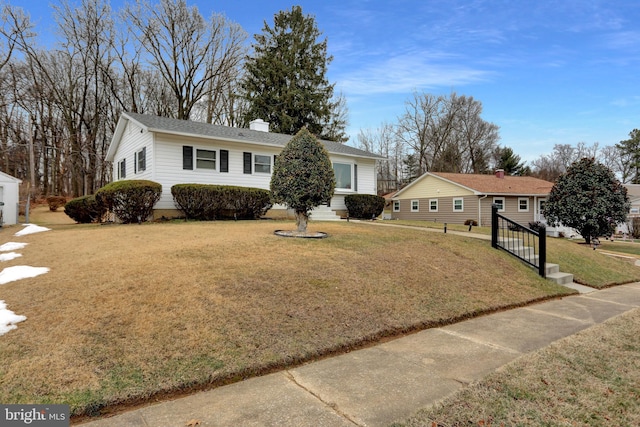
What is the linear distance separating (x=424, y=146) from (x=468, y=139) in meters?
5.78

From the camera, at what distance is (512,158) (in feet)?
127

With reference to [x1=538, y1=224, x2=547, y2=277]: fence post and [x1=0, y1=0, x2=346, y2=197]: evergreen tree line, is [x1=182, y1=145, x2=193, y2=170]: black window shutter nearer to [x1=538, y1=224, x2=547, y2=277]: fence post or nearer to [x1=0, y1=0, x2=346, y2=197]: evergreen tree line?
[x1=538, y1=224, x2=547, y2=277]: fence post

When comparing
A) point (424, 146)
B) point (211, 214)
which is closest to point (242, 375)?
point (211, 214)

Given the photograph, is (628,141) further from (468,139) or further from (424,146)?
(424,146)

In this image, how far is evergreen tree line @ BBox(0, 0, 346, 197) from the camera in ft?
80.6

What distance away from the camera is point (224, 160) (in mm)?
15094

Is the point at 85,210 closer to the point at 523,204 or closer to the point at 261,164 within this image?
the point at 261,164

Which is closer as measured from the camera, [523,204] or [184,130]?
[184,130]

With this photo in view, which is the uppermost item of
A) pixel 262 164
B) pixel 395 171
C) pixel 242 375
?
pixel 395 171

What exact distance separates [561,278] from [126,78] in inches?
1287

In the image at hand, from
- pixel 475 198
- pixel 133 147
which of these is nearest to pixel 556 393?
pixel 133 147

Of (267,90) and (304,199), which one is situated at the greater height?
(267,90)

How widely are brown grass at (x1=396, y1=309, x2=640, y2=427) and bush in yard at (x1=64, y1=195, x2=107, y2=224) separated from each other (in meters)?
14.3

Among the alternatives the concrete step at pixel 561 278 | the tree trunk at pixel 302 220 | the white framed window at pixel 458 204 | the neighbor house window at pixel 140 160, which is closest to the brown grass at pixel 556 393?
the concrete step at pixel 561 278
